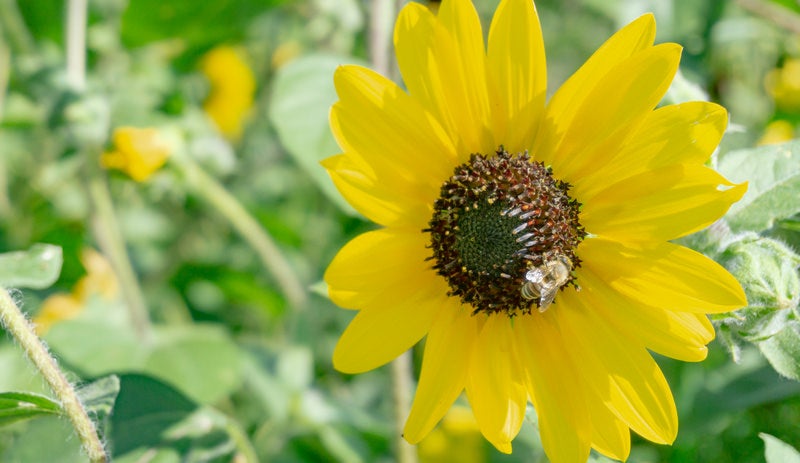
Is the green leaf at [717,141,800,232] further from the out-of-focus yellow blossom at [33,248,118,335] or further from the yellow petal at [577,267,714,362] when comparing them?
the out-of-focus yellow blossom at [33,248,118,335]

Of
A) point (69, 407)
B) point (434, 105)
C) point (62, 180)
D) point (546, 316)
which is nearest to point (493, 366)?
point (546, 316)

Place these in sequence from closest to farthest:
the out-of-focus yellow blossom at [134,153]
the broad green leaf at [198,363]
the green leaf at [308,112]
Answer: the green leaf at [308,112] < the broad green leaf at [198,363] < the out-of-focus yellow blossom at [134,153]

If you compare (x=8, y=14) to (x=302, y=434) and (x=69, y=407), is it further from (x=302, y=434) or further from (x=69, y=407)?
(x=69, y=407)

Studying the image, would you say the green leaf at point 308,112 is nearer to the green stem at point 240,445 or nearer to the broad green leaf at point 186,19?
the green stem at point 240,445

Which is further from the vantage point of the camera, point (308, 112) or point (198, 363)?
point (198, 363)

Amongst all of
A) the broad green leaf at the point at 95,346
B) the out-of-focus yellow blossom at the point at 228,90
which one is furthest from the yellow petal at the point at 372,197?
the out-of-focus yellow blossom at the point at 228,90

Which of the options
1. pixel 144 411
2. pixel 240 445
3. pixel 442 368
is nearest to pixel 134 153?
pixel 144 411

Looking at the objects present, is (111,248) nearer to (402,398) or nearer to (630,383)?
(402,398)
